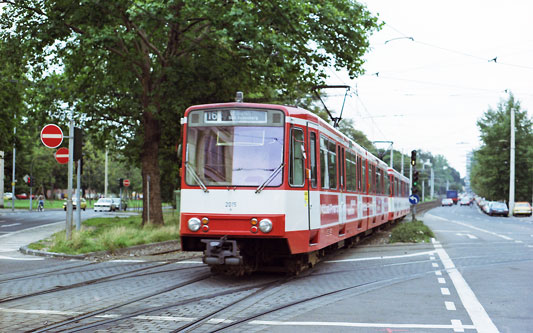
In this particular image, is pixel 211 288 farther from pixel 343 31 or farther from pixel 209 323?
pixel 343 31

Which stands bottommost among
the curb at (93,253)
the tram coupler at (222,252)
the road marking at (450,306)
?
the curb at (93,253)

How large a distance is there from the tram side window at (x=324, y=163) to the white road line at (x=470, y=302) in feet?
9.95

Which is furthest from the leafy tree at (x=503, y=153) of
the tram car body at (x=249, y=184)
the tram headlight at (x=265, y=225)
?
the tram headlight at (x=265, y=225)

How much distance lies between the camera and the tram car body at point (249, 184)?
445 inches

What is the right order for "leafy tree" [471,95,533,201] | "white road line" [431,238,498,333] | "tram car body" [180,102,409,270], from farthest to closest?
1. "leafy tree" [471,95,533,201]
2. "tram car body" [180,102,409,270]
3. "white road line" [431,238,498,333]

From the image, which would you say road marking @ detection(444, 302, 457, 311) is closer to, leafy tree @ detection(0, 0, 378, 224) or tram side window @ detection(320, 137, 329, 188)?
tram side window @ detection(320, 137, 329, 188)

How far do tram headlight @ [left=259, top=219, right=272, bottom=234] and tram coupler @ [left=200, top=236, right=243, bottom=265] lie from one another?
515 millimetres

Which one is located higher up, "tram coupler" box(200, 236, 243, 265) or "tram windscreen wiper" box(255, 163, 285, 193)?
"tram windscreen wiper" box(255, 163, 285, 193)

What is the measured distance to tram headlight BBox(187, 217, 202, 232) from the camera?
38.0ft

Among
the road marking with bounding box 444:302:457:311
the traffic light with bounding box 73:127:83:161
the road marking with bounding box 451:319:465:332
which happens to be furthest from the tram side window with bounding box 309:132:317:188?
the traffic light with bounding box 73:127:83:161

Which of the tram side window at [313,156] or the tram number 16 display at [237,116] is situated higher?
the tram number 16 display at [237,116]

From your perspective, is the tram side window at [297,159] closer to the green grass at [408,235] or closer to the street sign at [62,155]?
the street sign at [62,155]

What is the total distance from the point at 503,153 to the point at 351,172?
62.0 m

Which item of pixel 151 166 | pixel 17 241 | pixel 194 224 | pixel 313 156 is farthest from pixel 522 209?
pixel 194 224
